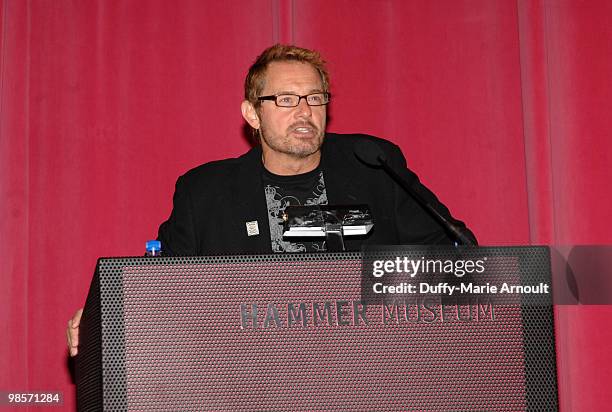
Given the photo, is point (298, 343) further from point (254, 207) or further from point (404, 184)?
point (254, 207)

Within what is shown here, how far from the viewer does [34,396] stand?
269cm

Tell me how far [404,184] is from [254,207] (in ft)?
→ 2.33

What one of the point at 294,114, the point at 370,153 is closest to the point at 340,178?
the point at 294,114

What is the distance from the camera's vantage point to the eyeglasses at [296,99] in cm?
206

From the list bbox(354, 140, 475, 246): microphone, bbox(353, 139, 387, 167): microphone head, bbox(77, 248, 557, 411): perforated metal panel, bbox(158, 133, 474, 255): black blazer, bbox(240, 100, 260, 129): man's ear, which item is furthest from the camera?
bbox(240, 100, 260, 129): man's ear

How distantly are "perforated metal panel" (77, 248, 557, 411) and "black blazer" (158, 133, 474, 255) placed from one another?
790 mm

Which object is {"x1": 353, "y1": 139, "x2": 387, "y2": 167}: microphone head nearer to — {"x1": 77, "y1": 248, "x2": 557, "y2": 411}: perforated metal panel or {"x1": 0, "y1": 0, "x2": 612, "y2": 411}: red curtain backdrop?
{"x1": 77, "y1": 248, "x2": 557, "y2": 411}: perforated metal panel

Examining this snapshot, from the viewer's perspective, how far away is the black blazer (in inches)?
77.7

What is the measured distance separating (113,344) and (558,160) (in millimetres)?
2048

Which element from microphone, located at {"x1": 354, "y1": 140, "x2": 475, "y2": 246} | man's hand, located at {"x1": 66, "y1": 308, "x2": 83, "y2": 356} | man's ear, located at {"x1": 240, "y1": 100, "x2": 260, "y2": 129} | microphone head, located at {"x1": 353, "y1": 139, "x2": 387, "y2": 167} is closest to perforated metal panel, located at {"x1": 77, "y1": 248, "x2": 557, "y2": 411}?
microphone, located at {"x1": 354, "y1": 140, "x2": 475, "y2": 246}

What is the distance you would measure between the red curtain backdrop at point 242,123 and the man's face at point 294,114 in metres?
0.68

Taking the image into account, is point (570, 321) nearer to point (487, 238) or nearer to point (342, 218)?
point (487, 238)

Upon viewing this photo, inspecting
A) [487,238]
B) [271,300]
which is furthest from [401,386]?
[487,238]

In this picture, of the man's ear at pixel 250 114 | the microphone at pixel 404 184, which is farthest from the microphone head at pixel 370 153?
the man's ear at pixel 250 114
